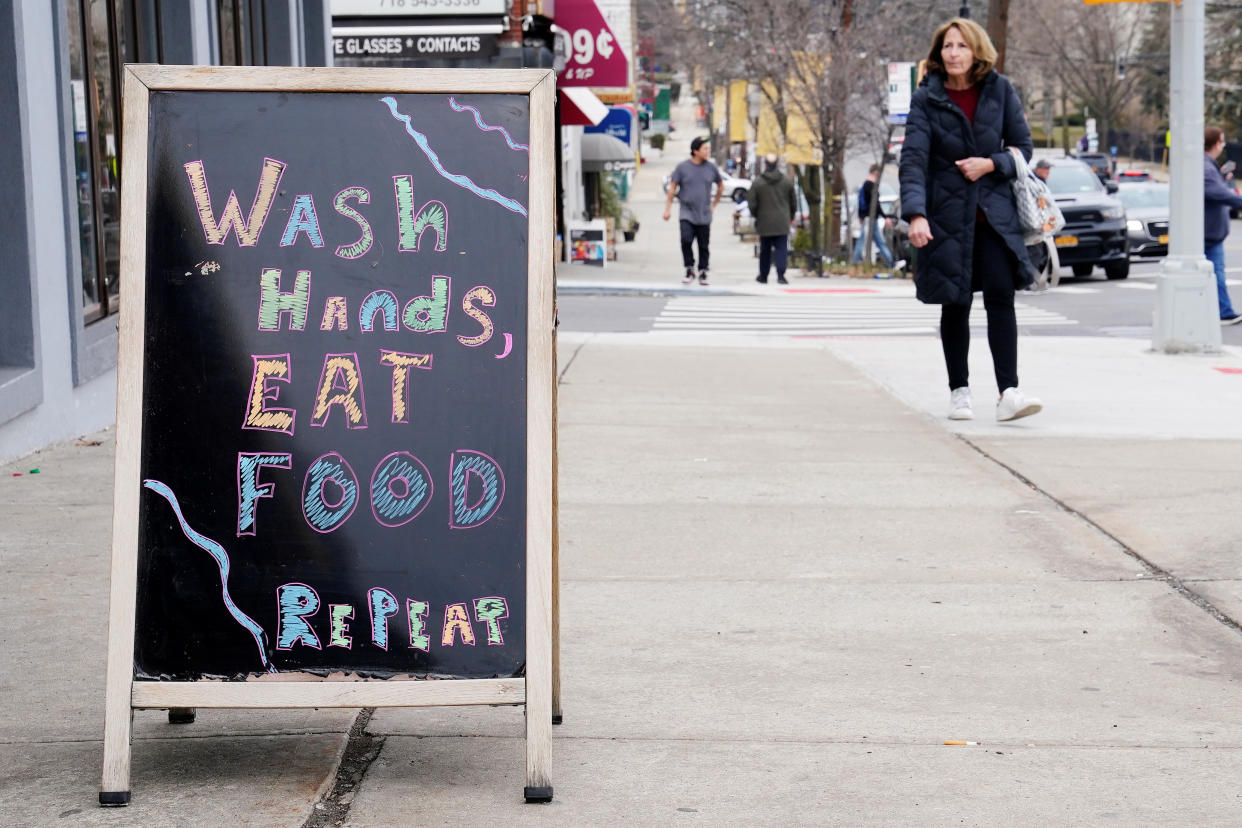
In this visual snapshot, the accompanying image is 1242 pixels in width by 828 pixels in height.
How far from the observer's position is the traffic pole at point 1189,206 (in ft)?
38.3

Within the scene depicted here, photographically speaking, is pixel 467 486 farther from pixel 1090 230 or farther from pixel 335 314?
pixel 1090 230

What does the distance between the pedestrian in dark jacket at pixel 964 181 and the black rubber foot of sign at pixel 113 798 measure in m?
5.41

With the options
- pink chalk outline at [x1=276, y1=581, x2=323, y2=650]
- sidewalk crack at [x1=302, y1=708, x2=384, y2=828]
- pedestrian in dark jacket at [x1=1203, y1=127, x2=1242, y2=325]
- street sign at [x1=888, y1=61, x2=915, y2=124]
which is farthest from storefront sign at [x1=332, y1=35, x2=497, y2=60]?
pink chalk outline at [x1=276, y1=581, x2=323, y2=650]

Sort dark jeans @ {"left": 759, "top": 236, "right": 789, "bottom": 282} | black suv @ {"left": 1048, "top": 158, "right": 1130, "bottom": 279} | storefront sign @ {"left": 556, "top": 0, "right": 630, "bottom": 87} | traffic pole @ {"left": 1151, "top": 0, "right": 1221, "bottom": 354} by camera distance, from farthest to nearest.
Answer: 1. dark jeans @ {"left": 759, "top": 236, "right": 789, "bottom": 282}
2. black suv @ {"left": 1048, "top": 158, "right": 1130, "bottom": 279}
3. storefront sign @ {"left": 556, "top": 0, "right": 630, "bottom": 87}
4. traffic pole @ {"left": 1151, "top": 0, "right": 1221, "bottom": 354}

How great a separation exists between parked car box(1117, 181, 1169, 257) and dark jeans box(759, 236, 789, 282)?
723 cm

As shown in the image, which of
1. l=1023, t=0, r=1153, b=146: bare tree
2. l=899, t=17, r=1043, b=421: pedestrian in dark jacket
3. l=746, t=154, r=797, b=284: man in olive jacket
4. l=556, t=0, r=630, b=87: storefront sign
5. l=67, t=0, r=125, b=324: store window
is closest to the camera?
l=899, t=17, r=1043, b=421: pedestrian in dark jacket

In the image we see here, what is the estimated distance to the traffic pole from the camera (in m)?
11.7

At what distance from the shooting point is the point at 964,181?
26.5 ft

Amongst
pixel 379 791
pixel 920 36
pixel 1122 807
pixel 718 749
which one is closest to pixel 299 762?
pixel 379 791

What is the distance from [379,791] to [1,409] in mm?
4259

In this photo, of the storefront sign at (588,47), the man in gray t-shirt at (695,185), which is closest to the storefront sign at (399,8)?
the storefront sign at (588,47)

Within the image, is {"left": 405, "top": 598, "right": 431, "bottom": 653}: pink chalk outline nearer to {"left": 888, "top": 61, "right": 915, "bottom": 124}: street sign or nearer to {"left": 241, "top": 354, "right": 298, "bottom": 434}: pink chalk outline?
{"left": 241, "top": 354, "right": 298, "bottom": 434}: pink chalk outline

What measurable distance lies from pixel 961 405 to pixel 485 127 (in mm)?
5627

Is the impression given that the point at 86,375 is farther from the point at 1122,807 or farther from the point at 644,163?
the point at 644,163
